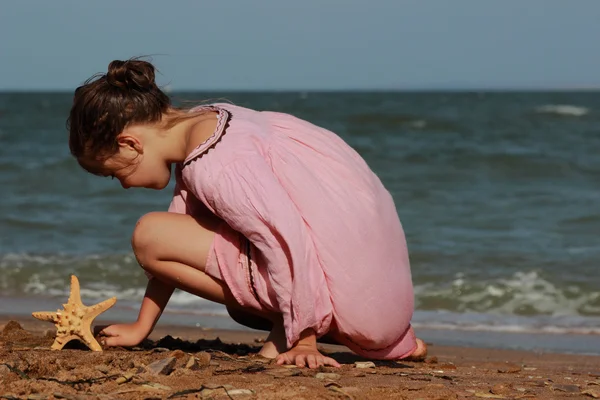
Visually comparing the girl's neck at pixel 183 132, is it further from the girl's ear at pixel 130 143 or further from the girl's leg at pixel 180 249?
the girl's leg at pixel 180 249

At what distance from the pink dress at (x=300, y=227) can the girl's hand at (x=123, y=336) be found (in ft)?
1.43

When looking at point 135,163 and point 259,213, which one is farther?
point 135,163

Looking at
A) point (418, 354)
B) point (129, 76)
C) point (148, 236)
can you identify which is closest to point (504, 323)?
point (418, 354)

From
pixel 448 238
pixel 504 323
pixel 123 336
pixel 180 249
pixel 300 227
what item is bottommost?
pixel 504 323

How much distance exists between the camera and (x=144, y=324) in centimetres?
331

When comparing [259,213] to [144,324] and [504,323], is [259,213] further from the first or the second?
[504,323]

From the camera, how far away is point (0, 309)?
5547 mm

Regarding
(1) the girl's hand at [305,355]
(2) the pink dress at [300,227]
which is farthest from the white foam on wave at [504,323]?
(1) the girl's hand at [305,355]

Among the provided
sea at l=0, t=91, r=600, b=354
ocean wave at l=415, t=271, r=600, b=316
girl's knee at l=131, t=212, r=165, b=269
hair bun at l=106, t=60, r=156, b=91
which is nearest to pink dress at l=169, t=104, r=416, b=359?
girl's knee at l=131, t=212, r=165, b=269

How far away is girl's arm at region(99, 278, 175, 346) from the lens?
3287 millimetres

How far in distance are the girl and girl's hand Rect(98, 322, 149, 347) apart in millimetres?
240

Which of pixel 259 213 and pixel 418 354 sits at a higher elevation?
pixel 259 213

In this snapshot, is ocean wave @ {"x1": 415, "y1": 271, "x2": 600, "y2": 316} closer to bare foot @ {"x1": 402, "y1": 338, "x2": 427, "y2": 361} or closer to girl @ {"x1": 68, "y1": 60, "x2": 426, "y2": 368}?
bare foot @ {"x1": 402, "y1": 338, "x2": 427, "y2": 361}

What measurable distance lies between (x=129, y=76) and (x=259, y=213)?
25.2 inches
